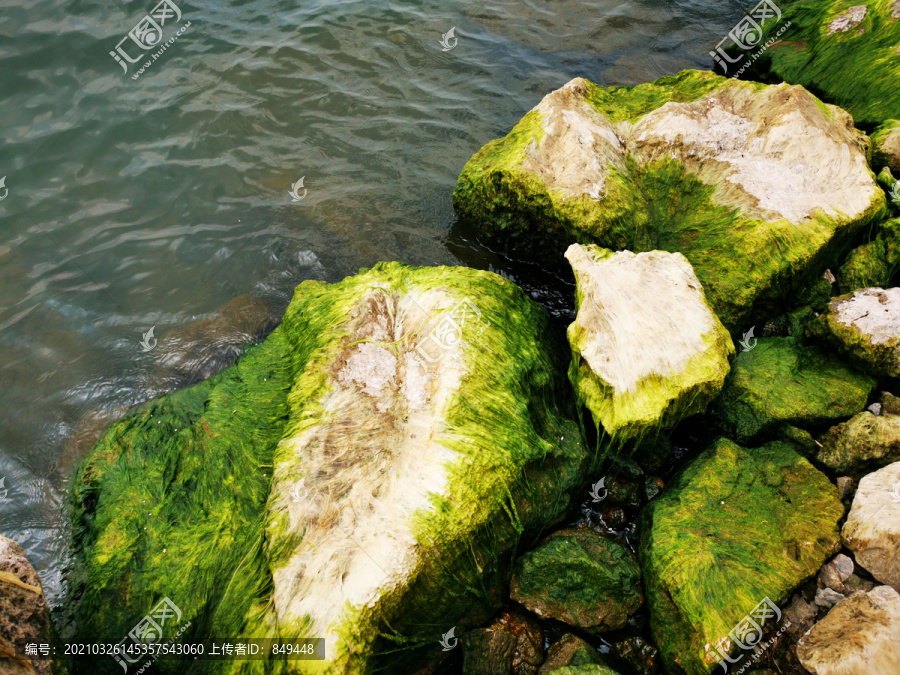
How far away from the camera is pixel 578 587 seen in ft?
11.1

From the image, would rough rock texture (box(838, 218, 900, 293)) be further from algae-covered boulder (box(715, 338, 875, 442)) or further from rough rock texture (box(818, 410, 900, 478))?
rough rock texture (box(818, 410, 900, 478))

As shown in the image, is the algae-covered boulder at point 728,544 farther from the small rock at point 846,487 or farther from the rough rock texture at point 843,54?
the rough rock texture at point 843,54

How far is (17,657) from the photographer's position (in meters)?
2.59

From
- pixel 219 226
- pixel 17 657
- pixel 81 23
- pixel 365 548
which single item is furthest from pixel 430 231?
pixel 81 23

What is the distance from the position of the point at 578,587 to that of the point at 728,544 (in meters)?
0.96

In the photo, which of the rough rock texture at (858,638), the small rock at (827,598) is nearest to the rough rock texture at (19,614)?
the rough rock texture at (858,638)

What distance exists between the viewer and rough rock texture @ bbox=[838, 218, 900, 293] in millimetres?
4363

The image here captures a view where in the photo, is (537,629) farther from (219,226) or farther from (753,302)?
(219,226)

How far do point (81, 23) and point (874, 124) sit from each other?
9.78 metres

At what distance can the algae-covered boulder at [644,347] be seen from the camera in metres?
3.61
